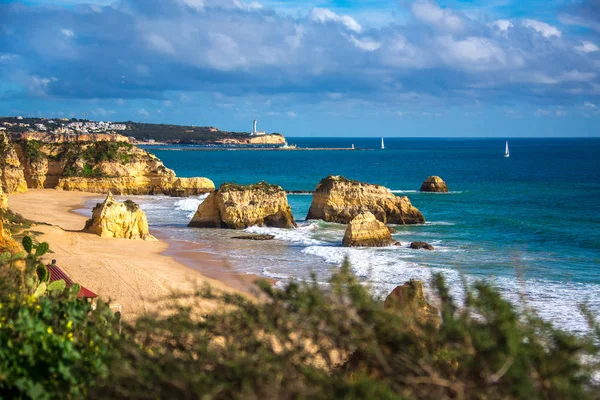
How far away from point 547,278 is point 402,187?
2008 inches

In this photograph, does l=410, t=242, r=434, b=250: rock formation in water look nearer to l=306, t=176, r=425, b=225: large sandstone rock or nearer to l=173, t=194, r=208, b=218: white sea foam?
l=306, t=176, r=425, b=225: large sandstone rock

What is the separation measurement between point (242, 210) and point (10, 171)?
27.2 m

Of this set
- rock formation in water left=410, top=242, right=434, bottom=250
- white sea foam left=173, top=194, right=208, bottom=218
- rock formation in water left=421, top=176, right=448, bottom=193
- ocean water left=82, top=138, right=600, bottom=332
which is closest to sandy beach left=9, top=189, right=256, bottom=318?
ocean water left=82, top=138, right=600, bottom=332

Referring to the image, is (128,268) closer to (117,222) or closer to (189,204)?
(117,222)

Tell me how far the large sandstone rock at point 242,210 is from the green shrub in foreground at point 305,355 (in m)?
32.4

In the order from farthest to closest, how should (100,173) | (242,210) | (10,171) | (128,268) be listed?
(100,173)
(10,171)
(242,210)
(128,268)

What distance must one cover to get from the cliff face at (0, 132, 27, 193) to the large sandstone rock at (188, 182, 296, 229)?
77.2 feet

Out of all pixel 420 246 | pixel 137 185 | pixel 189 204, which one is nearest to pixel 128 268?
pixel 420 246

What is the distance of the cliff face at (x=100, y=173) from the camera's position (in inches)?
2569

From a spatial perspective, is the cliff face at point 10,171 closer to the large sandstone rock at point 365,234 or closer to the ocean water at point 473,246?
the ocean water at point 473,246

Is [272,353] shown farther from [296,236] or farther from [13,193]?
[13,193]

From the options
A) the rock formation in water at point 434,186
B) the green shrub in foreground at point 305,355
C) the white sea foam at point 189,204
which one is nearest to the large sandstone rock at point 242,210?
the white sea foam at point 189,204

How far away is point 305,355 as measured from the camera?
Result: 25.8 ft

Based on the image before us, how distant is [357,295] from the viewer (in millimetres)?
8359
